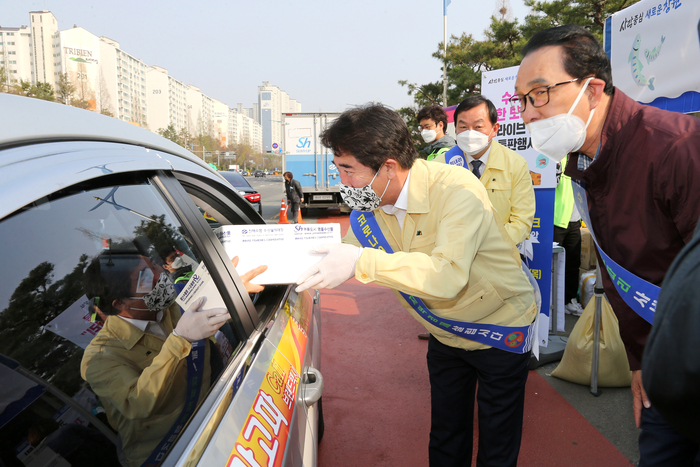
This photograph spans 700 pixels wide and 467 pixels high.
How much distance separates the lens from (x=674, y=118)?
49.4 inches

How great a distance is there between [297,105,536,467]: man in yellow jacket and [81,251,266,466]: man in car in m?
0.39

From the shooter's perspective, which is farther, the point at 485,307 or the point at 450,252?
the point at 485,307

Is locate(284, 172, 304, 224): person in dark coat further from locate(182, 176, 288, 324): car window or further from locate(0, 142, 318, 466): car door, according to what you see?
locate(0, 142, 318, 466): car door

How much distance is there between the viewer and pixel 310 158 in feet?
46.2

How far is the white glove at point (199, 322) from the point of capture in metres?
1.21

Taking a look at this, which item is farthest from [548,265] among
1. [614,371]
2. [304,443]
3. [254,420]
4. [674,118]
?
[254,420]

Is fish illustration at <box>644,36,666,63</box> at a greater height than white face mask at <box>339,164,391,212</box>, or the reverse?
fish illustration at <box>644,36,666,63</box>

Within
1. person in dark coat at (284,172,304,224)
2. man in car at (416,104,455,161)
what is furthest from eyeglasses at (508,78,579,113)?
person in dark coat at (284,172,304,224)

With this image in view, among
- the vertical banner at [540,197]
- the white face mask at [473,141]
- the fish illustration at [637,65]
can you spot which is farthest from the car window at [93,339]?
the fish illustration at [637,65]

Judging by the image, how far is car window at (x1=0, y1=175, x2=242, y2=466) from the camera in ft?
2.45

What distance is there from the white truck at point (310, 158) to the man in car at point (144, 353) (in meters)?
12.7

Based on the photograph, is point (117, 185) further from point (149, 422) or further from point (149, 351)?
point (149, 422)

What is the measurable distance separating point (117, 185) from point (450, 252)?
98 centimetres

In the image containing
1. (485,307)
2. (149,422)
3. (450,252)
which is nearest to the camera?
(149,422)
